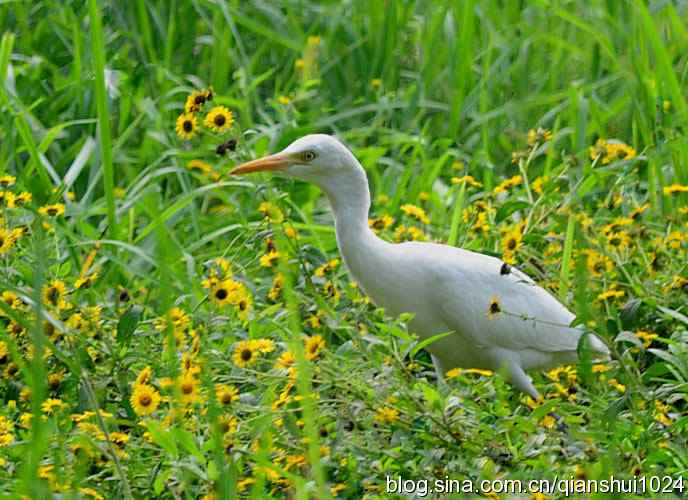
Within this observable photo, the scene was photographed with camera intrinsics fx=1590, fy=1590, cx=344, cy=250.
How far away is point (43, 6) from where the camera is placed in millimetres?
5652

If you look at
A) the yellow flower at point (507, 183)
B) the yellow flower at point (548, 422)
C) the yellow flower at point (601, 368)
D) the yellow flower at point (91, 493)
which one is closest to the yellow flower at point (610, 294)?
the yellow flower at point (601, 368)

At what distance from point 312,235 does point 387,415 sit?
1.70 meters

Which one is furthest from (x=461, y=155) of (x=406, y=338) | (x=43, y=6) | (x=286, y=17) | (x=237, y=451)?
(x=237, y=451)

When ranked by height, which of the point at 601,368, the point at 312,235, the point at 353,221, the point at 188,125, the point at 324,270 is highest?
the point at 188,125

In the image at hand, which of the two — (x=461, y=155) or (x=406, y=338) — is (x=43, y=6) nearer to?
(x=461, y=155)

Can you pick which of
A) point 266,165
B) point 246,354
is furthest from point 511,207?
point 246,354

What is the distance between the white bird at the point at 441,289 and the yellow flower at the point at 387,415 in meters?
0.76

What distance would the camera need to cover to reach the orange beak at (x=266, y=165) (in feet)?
11.4

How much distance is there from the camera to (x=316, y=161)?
366 centimetres

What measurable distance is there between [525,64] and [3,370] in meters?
2.83

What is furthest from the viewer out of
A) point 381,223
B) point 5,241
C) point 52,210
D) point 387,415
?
point 381,223

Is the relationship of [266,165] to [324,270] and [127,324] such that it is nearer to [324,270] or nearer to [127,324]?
[324,270]

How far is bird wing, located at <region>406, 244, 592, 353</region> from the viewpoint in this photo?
12.2 ft

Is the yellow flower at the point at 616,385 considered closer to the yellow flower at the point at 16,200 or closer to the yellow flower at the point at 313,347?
the yellow flower at the point at 313,347
